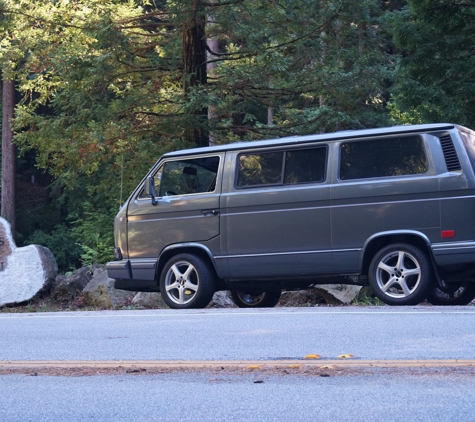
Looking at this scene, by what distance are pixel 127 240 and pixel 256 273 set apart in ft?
6.64

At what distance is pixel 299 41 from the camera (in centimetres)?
1669

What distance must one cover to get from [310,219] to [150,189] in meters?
2.40

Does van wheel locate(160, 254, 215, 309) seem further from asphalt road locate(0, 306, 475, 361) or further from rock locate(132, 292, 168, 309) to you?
rock locate(132, 292, 168, 309)

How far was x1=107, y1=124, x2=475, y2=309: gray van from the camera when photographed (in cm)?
973

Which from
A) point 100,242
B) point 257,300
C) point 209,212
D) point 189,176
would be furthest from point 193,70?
point 209,212

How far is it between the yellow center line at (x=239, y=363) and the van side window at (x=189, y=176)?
5.04m

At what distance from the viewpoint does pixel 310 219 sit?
10.4m

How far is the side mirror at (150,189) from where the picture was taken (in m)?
11.4

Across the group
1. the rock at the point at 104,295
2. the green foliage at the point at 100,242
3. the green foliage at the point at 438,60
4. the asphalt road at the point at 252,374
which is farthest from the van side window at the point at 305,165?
the green foliage at the point at 100,242

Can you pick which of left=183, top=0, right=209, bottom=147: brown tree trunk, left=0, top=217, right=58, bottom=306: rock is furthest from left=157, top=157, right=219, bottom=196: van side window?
left=0, top=217, right=58, bottom=306: rock

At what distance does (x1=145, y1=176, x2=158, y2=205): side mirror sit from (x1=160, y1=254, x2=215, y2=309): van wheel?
0.87 metres

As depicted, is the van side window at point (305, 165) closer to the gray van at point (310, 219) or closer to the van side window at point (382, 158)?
the gray van at point (310, 219)

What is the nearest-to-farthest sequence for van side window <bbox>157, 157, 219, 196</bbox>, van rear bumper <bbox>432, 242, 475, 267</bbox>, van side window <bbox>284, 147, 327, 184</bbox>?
van rear bumper <bbox>432, 242, 475, 267</bbox> → van side window <bbox>284, 147, 327, 184</bbox> → van side window <bbox>157, 157, 219, 196</bbox>

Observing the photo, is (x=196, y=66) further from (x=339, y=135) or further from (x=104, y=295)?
(x=339, y=135)
